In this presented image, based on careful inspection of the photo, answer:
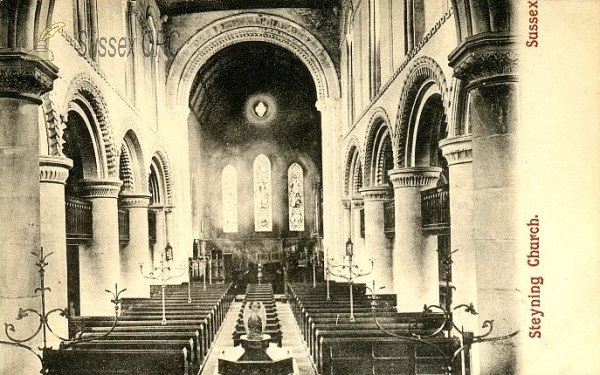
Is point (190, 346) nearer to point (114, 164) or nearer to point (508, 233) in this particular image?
point (508, 233)

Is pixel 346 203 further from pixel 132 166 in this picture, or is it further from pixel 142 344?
pixel 142 344

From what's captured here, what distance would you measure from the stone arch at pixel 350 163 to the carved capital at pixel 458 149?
32.2 feet

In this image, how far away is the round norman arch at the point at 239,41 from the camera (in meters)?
22.3

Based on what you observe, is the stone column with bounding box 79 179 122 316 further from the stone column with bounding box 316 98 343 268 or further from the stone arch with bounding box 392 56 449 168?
the stone column with bounding box 316 98 343 268

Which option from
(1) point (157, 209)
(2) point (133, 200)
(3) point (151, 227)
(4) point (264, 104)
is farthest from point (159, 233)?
(4) point (264, 104)

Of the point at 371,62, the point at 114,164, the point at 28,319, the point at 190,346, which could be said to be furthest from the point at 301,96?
the point at 28,319

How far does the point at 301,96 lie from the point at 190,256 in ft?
33.9

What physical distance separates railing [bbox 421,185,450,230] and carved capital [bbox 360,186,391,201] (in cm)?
360

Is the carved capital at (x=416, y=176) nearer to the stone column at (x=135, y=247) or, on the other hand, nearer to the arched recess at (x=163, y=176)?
the stone column at (x=135, y=247)

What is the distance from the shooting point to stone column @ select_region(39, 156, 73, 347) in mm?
9828

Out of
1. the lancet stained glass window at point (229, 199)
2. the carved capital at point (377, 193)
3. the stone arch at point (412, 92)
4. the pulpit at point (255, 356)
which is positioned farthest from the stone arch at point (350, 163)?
the pulpit at point (255, 356)

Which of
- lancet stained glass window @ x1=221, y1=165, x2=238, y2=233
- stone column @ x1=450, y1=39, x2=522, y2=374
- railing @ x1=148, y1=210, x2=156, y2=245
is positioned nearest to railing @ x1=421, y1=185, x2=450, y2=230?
stone column @ x1=450, y1=39, x2=522, y2=374

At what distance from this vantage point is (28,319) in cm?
675

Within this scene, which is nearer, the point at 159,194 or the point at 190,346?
the point at 190,346
